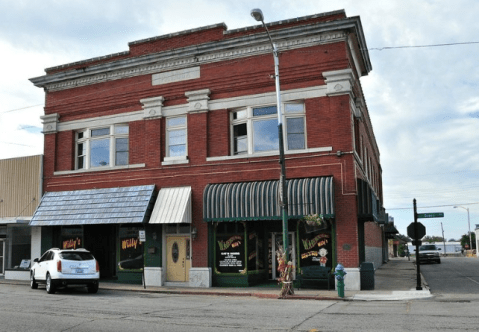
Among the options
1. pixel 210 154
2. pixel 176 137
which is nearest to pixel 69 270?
pixel 210 154

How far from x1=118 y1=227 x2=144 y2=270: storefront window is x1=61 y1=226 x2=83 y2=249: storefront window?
7.82ft

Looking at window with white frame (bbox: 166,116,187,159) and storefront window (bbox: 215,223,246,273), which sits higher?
window with white frame (bbox: 166,116,187,159)

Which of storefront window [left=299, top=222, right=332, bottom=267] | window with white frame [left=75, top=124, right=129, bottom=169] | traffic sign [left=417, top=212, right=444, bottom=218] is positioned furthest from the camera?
window with white frame [left=75, top=124, right=129, bottom=169]

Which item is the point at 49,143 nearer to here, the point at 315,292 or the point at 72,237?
the point at 72,237

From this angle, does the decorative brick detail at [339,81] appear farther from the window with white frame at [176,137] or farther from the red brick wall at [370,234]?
the red brick wall at [370,234]

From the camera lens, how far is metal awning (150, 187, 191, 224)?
815 inches

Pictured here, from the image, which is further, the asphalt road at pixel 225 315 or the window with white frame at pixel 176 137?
the window with white frame at pixel 176 137

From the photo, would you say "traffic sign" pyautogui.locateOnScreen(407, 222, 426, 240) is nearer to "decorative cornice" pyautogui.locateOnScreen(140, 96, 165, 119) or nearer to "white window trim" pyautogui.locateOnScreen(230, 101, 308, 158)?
"white window trim" pyautogui.locateOnScreen(230, 101, 308, 158)

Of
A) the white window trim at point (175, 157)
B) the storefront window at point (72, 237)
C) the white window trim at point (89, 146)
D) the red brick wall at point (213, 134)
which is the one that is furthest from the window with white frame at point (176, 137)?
the storefront window at point (72, 237)

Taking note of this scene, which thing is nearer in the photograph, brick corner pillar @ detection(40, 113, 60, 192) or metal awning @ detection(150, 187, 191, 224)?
metal awning @ detection(150, 187, 191, 224)

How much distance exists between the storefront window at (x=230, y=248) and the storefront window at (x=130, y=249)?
12.9 feet

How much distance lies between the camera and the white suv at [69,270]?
17.7 metres

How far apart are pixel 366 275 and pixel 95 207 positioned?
40.0ft

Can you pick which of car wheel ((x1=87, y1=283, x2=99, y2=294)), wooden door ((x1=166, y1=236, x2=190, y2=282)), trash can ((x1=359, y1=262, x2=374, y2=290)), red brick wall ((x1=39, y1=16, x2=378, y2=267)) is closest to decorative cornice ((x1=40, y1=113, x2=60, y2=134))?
red brick wall ((x1=39, y1=16, x2=378, y2=267))
